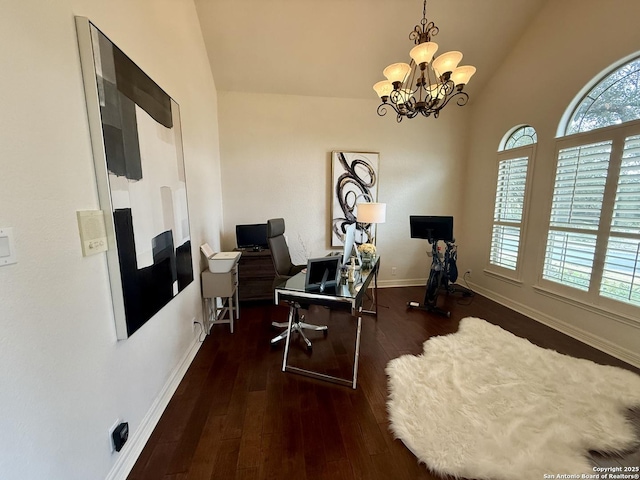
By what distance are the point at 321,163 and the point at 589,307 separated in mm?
3687

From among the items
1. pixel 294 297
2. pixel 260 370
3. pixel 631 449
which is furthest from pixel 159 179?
pixel 631 449

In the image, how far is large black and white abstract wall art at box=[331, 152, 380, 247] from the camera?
12.9 feet

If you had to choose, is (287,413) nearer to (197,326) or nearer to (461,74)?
(197,326)

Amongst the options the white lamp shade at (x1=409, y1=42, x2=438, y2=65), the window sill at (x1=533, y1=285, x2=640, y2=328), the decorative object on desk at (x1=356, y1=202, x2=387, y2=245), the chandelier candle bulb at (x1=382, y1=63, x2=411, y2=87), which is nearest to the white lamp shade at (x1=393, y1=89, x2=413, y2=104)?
the chandelier candle bulb at (x1=382, y1=63, x2=411, y2=87)

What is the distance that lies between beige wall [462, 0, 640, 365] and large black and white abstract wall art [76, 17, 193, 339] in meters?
4.08

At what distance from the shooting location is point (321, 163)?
12.9 ft

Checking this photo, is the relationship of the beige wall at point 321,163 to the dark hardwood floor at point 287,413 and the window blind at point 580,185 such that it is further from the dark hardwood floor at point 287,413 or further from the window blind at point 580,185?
the dark hardwood floor at point 287,413

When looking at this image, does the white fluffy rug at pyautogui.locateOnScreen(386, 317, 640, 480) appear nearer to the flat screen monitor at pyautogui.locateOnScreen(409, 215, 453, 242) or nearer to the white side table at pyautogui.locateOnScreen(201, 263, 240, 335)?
the flat screen monitor at pyautogui.locateOnScreen(409, 215, 453, 242)

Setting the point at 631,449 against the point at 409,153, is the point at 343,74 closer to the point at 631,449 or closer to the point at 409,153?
the point at 409,153

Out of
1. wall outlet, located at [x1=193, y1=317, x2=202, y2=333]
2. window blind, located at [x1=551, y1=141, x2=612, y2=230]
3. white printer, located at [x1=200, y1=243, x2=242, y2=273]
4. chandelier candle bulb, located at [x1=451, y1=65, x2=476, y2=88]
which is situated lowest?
wall outlet, located at [x1=193, y1=317, x2=202, y2=333]

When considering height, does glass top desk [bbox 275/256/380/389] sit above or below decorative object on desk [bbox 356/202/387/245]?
below

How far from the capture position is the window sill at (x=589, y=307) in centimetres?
231

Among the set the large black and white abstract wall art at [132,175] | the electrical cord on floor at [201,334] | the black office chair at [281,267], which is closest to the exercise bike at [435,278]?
the black office chair at [281,267]

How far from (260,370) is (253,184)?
267 cm
